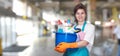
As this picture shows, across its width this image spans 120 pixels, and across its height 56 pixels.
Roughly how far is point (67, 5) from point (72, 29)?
36.6 metres

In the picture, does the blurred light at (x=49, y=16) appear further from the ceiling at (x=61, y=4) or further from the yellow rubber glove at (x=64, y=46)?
the yellow rubber glove at (x=64, y=46)

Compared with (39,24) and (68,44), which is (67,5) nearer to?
(39,24)

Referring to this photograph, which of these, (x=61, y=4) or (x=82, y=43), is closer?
(x=82, y=43)

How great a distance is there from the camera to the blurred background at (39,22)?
14.4 m

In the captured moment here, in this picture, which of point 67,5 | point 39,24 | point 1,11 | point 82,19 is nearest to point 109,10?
point 67,5

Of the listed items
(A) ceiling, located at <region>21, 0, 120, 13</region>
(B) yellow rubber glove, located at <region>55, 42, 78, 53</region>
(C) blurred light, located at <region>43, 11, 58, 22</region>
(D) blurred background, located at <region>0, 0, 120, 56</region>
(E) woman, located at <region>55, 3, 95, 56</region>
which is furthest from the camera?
(C) blurred light, located at <region>43, 11, 58, 22</region>

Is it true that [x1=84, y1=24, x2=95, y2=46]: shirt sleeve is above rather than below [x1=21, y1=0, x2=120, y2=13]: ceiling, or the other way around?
below

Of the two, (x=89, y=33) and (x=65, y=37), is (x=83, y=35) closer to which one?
(x=89, y=33)

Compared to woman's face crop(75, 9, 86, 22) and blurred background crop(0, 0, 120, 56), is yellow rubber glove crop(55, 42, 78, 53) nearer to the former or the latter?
woman's face crop(75, 9, 86, 22)

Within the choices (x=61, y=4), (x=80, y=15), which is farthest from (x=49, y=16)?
(x=80, y=15)

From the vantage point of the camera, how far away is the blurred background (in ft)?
47.3

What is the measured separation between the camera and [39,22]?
1534 inches

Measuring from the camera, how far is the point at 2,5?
13562 mm

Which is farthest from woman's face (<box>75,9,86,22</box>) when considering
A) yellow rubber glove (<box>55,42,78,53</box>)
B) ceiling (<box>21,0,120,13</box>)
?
ceiling (<box>21,0,120,13</box>)
